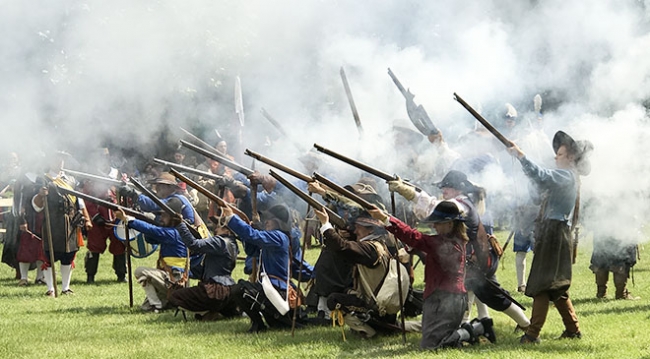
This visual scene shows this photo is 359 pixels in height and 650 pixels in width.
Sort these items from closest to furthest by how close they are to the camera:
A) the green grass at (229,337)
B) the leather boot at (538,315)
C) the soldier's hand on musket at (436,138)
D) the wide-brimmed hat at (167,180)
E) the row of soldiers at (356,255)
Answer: the row of soldiers at (356,255) < the green grass at (229,337) < the leather boot at (538,315) < the soldier's hand on musket at (436,138) < the wide-brimmed hat at (167,180)

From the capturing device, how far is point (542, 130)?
43.9 ft

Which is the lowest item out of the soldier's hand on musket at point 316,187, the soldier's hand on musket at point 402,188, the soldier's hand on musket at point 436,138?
the soldier's hand on musket at point 402,188

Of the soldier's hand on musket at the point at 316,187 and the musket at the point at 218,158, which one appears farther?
the musket at the point at 218,158

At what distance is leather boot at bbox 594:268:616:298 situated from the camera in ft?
39.8

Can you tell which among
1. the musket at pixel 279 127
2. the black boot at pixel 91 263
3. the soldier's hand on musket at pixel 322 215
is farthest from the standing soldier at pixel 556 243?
the black boot at pixel 91 263

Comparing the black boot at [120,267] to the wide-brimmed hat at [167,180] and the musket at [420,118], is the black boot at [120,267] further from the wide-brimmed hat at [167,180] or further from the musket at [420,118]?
the musket at [420,118]

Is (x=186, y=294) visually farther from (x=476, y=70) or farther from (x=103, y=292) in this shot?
(x=476, y=70)

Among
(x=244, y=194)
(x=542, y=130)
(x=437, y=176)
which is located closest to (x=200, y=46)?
(x=244, y=194)

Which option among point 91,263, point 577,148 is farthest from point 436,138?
point 91,263

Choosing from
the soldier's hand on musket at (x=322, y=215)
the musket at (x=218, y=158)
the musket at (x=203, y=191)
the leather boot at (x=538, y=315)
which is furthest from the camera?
the musket at (x=218, y=158)

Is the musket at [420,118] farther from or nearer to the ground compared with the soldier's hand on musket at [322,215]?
farther from the ground

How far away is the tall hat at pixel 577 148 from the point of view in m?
9.12

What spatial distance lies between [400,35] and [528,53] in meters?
1.89

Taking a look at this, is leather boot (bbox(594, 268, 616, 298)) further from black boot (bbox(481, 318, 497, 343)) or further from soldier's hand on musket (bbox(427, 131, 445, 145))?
black boot (bbox(481, 318, 497, 343))
